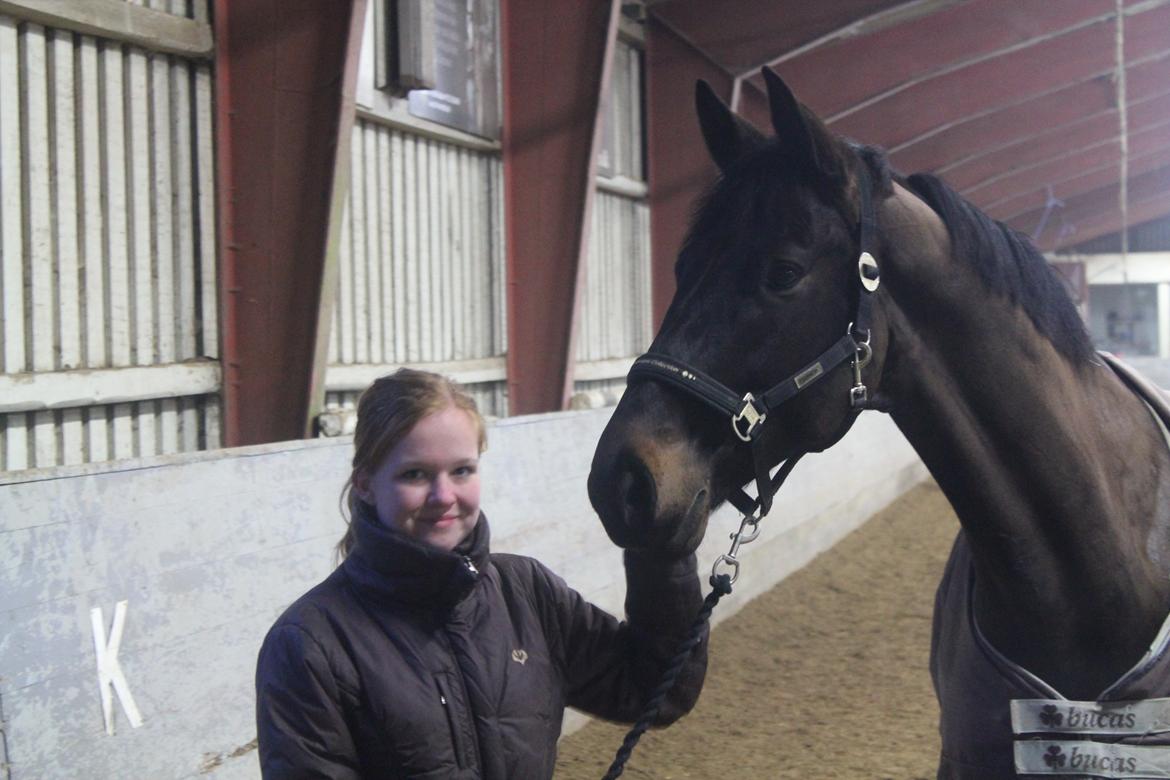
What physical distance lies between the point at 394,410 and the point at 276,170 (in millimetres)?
3274

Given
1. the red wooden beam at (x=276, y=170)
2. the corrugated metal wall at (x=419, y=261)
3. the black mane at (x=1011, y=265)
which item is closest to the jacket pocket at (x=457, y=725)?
the black mane at (x=1011, y=265)

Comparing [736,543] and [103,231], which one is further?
[103,231]

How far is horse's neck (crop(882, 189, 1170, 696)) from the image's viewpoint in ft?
6.46

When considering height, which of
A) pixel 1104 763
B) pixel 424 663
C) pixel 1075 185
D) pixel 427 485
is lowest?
pixel 1104 763

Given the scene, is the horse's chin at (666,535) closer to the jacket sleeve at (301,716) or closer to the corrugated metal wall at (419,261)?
the jacket sleeve at (301,716)

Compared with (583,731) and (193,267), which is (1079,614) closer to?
(583,731)

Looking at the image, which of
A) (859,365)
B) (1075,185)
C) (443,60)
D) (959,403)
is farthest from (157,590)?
(1075,185)

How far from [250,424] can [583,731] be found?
193 centimetres

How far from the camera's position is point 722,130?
2.09 metres

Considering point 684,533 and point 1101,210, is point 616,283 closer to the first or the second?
point 684,533

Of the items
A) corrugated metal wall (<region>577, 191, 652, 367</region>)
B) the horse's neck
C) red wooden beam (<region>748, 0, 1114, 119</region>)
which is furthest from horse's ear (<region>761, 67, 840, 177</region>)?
red wooden beam (<region>748, 0, 1114, 119</region>)

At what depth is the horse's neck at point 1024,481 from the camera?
6.46ft

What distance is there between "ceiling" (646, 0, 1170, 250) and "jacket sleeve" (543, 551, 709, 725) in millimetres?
5304

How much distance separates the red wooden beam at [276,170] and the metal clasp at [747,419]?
3035mm
